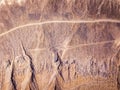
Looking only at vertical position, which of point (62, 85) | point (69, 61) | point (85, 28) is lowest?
point (62, 85)

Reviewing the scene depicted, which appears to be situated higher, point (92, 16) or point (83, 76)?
point (92, 16)

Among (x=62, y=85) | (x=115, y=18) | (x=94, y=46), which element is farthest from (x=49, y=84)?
(x=115, y=18)

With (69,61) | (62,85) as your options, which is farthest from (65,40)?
(62,85)

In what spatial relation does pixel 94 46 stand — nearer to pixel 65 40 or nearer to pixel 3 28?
pixel 65 40

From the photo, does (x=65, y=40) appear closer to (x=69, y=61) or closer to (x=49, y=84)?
(x=69, y=61)

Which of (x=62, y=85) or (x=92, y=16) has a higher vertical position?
(x=92, y=16)
